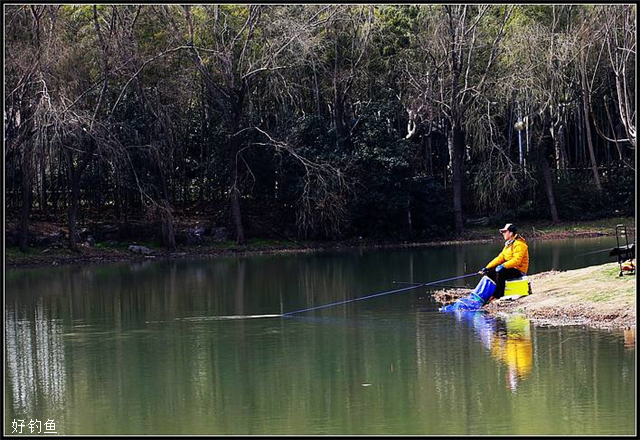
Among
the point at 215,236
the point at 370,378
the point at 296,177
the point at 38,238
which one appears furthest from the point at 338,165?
the point at 370,378

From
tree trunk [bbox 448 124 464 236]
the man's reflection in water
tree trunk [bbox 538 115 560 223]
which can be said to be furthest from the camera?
tree trunk [bbox 538 115 560 223]

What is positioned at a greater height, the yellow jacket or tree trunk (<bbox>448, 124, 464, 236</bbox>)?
tree trunk (<bbox>448, 124, 464, 236</bbox>)

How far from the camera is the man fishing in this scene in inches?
671

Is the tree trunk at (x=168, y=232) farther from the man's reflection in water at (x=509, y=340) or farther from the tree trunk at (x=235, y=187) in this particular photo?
the man's reflection in water at (x=509, y=340)

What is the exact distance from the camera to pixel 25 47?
1120 inches

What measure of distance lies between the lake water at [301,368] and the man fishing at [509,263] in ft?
3.73

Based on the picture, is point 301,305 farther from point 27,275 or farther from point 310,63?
point 310,63

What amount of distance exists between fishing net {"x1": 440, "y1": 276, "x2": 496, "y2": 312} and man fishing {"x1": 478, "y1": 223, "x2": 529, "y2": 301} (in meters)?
0.11

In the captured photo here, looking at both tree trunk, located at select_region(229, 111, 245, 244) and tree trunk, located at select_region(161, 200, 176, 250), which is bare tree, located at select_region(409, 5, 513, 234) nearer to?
tree trunk, located at select_region(229, 111, 245, 244)

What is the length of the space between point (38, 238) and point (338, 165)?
9.56 meters

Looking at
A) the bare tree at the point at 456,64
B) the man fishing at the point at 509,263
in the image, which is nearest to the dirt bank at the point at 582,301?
the man fishing at the point at 509,263

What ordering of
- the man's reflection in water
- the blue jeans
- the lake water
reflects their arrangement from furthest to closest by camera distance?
the blue jeans
the man's reflection in water
the lake water

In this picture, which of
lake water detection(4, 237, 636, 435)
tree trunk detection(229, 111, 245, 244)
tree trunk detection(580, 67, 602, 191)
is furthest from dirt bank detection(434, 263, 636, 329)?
tree trunk detection(580, 67, 602, 191)

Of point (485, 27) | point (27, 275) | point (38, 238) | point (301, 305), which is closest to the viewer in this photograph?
point (301, 305)
